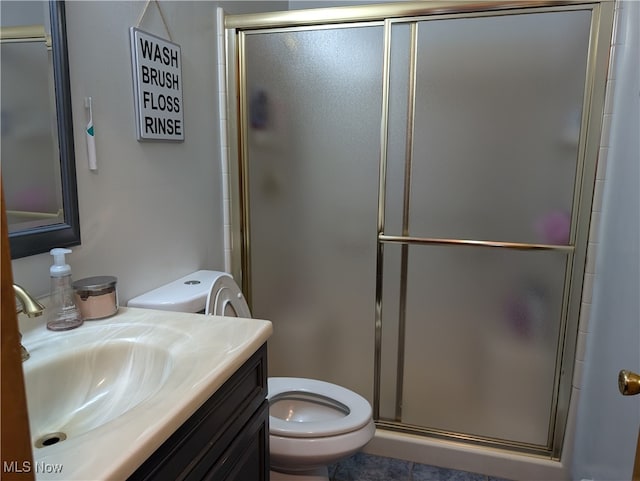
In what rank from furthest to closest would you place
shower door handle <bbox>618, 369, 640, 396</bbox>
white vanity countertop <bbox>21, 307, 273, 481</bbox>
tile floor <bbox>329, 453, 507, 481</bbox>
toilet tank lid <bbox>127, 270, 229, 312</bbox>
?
tile floor <bbox>329, 453, 507, 481</bbox>, toilet tank lid <bbox>127, 270, 229, 312</bbox>, shower door handle <bbox>618, 369, 640, 396</bbox>, white vanity countertop <bbox>21, 307, 273, 481</bbox>

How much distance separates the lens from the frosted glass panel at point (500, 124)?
1.63 meters

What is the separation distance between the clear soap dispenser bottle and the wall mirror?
6 cm

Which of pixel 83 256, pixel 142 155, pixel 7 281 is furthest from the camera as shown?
pixel 142 155

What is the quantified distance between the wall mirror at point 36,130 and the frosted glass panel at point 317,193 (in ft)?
3.07

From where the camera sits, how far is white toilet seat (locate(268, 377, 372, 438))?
1455 millimetres

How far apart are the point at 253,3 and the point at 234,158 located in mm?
797

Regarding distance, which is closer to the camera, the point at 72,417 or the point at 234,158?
the point at 72,417

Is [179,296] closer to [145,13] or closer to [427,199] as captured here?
[145,13]

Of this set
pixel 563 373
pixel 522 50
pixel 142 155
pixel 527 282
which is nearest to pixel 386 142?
pixel 522 50

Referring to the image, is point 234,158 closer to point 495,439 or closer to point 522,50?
point 522,50

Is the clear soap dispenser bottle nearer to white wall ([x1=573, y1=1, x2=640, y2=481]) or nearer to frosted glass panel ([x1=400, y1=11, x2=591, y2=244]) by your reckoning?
frosted glass panel ([x1=400, y1=11, x2=591, y2=244])

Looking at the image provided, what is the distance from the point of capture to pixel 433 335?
→ 190 centimetres

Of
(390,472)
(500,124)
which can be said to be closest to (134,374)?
(390,472)

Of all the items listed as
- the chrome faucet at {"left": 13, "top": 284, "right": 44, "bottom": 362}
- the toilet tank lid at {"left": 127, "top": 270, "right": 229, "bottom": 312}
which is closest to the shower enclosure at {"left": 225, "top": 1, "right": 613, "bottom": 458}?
the toilet tank lid at {"left": 127, "top": 270, "right": 229, "bottom": 312}
